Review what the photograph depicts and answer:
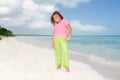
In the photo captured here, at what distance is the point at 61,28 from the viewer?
270 inches

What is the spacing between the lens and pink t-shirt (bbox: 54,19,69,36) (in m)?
6.85

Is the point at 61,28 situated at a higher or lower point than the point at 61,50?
higher

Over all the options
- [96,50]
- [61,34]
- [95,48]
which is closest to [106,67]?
[61,34]

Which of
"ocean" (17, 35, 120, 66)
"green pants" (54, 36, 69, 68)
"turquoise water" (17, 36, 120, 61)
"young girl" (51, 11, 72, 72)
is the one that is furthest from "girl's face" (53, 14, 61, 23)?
"turquoise water" (17, 36, 120, 61)

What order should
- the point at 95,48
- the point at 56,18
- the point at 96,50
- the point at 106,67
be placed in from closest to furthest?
the point at 56,18
the point at 106,67
the point at 96,50
the point at 95,48

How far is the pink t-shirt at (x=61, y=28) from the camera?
270 inches

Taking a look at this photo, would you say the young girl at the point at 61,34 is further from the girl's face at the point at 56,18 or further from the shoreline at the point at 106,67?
the shoreline at the point at 106,67

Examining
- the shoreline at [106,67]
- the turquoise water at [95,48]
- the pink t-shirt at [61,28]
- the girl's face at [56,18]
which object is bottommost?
the turquoise water at [95,48]

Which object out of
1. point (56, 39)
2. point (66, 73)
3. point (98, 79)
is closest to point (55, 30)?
point (56, 39)

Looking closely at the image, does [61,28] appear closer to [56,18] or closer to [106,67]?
[56,18]

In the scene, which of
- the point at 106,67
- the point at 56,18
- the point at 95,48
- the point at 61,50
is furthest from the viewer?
the point at 95,48

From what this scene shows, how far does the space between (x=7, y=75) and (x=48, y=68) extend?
4.68 feet

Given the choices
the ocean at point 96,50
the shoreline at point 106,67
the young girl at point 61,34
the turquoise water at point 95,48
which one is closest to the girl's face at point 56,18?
the young girl at point 61,34

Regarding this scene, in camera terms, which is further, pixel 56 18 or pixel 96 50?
pixel 96 50
